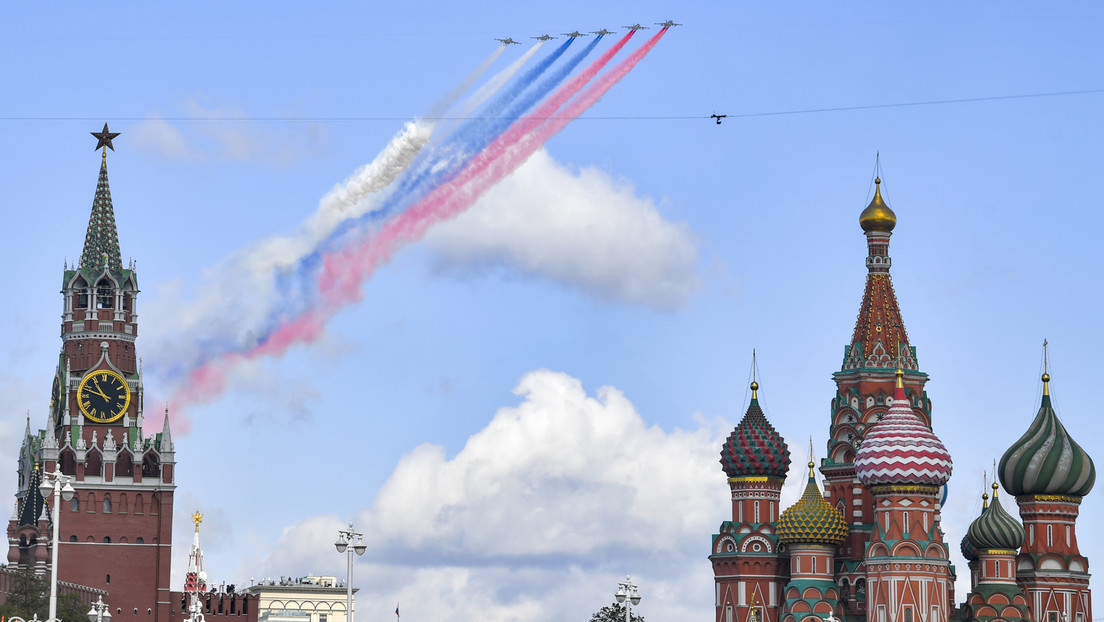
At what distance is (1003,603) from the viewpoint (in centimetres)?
13538

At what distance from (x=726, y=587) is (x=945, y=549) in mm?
16331

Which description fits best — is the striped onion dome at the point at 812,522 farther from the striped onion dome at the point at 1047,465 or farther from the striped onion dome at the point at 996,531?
the striped onion dome at the point at 1047,465

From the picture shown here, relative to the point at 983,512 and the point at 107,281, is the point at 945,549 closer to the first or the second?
the point at 983,512

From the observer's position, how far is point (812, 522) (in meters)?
137

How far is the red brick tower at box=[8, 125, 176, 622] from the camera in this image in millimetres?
158625

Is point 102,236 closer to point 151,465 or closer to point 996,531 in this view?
point 151,465

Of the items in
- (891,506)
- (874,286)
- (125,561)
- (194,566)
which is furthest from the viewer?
(194,566)

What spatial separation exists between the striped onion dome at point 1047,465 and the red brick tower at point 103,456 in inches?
2648

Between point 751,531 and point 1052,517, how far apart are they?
20.9m

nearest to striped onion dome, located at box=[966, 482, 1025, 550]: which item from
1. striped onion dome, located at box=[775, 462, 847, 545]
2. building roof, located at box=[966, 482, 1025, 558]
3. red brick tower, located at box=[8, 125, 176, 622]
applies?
building roof, located at box=[966, 482, 1025, 558]

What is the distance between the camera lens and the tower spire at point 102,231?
552 feet

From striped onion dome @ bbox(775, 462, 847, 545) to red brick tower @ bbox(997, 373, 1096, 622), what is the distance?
41.6 ft

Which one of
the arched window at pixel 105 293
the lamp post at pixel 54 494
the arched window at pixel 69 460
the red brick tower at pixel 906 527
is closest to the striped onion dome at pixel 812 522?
the red brick tower at pixel 906 527

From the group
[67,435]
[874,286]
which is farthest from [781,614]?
[67,435]
